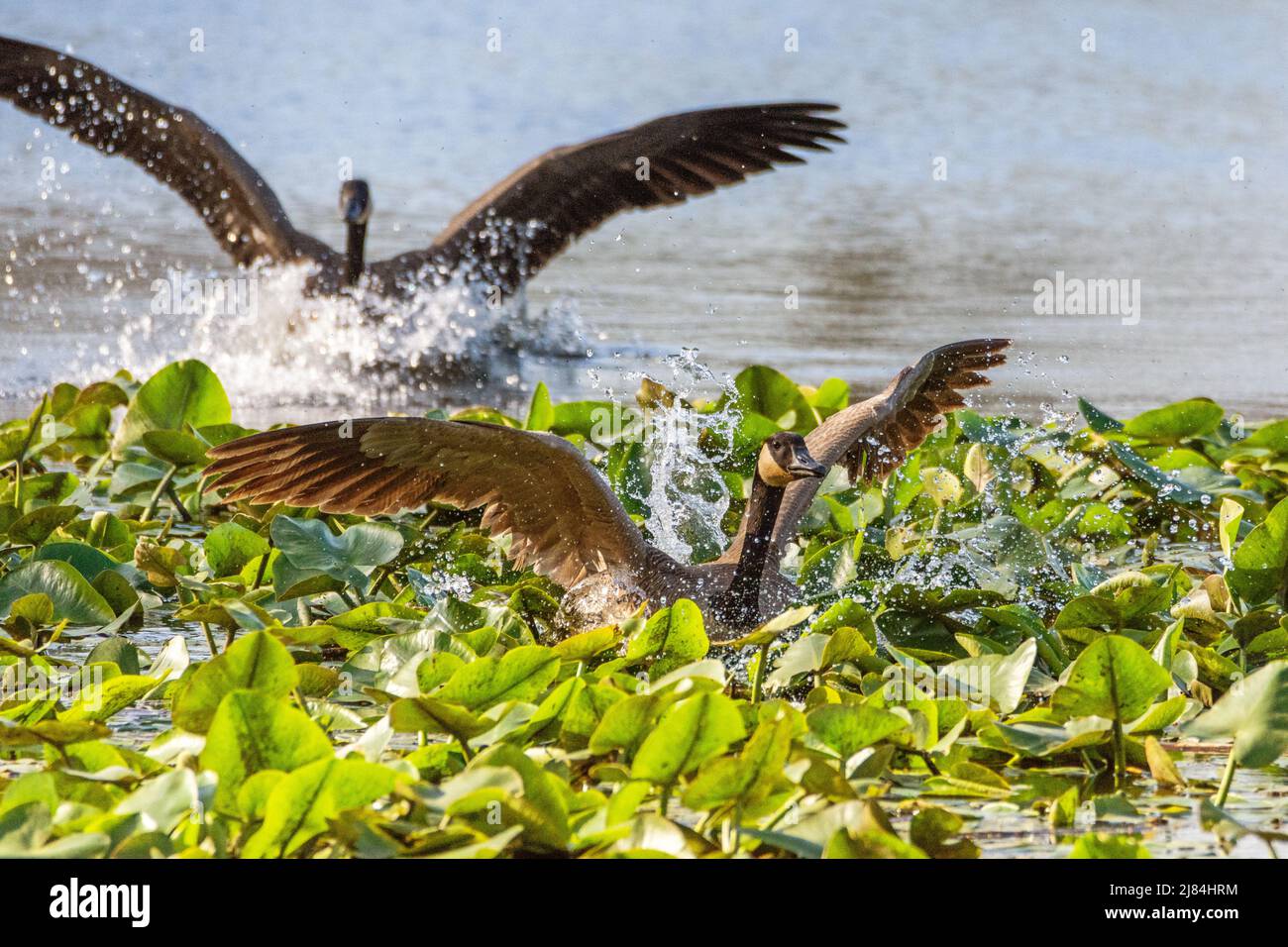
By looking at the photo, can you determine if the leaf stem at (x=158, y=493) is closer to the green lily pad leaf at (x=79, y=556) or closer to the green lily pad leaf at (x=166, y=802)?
the green lily pad leaf at (x=79, y=556)

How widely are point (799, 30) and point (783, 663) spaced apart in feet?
50.8

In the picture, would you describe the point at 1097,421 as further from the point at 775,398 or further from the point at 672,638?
the point at 672,638

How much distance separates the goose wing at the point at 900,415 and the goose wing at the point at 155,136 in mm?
4995

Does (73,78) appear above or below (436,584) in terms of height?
above

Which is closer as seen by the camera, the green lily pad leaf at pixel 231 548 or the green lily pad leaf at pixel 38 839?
the green lily pad leaf at pixel 38 839

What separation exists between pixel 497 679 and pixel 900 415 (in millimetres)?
2435

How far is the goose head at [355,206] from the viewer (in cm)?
999

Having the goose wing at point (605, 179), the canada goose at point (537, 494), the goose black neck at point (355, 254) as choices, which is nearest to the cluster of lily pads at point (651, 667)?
the canada goose at point (537, 494)

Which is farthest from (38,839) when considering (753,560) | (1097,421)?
(1097,421)

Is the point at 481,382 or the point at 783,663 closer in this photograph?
the point at 783,663
